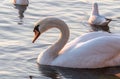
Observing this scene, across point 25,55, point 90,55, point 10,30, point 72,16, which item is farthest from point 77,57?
point 72,16

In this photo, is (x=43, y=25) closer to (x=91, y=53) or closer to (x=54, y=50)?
(x=54, y=50)

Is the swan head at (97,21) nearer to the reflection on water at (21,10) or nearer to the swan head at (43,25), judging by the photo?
the reflection on water at (21,10)

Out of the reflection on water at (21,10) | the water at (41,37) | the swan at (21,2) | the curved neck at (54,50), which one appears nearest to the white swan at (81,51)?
the curved neck at (54,50)

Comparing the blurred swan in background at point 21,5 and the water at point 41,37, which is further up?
the water at point 41,37

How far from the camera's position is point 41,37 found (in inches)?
488

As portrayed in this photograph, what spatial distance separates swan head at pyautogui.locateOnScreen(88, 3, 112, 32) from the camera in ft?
47.0

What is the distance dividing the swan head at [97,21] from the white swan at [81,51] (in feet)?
11.1

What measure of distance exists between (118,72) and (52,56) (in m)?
1.35

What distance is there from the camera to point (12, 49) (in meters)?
11.4

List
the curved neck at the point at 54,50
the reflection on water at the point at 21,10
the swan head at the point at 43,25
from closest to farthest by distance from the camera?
the swan head at the point at 43,25 → the curved neck at the point at 54,50 → the reflection on water at the point at 21,10

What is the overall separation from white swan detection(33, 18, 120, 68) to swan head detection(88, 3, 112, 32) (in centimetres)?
338

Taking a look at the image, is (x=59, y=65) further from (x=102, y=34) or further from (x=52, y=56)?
(x=102, y=34)

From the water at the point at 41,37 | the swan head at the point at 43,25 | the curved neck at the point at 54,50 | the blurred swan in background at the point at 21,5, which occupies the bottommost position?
the blurred swan in background at the point at 21,5

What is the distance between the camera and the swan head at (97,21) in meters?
14.3
